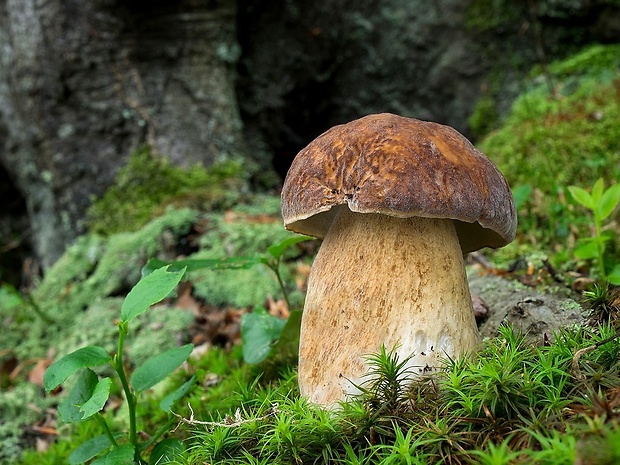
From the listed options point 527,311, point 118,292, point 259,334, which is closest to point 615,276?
point 527,311

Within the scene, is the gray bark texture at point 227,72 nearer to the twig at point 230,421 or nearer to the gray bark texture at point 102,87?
the gray bark texture at point 102,87

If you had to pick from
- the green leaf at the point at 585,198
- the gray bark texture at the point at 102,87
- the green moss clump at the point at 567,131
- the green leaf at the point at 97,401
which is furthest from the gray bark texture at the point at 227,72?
the green leaf at the point at 97,401

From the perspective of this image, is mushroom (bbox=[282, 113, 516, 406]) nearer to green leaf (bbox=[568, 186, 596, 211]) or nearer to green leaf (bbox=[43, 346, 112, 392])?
green leaf (bbox=[568, 186, 596, 211])

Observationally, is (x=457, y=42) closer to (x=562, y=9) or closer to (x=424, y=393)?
(x=562, y=9)

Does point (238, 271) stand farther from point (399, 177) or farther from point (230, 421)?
point (399, 177)

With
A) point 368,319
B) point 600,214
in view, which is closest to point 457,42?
point 600,214
